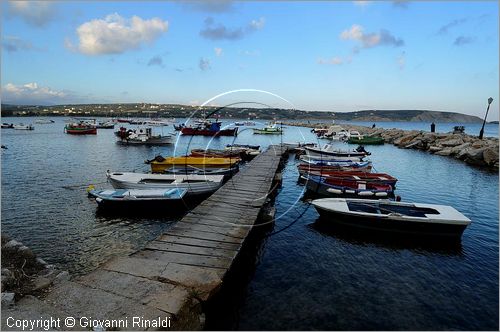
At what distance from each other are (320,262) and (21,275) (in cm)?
1113

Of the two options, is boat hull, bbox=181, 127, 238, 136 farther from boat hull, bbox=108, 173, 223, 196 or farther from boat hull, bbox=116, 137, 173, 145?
boat hull, bbox=108, 173, 223, 196

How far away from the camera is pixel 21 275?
32.0 feet

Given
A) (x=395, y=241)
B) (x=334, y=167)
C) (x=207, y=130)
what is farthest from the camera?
(x=207, y=130)

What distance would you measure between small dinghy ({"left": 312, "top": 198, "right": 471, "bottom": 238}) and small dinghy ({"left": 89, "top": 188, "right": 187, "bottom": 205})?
9.12 m

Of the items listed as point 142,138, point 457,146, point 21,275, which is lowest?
point 21,275

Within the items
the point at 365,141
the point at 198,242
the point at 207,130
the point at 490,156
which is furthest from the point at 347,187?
the point at 207,130

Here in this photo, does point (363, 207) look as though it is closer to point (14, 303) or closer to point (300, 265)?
point (300, 265)

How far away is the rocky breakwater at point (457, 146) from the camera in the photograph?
43375 millimetres

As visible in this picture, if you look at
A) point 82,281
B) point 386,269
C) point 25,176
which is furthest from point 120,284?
point 25,176

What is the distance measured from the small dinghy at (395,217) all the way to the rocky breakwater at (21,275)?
43.6 feet

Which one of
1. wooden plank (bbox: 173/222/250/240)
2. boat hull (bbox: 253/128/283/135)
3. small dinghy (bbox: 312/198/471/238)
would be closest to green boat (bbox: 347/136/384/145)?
boat hull (bbox: 253/128/283/135)

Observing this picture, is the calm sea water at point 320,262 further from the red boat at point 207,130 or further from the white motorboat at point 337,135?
the red boat at point 207,130

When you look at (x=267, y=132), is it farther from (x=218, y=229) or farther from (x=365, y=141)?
(x=218, y=229)

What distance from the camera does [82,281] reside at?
8.58 metres
